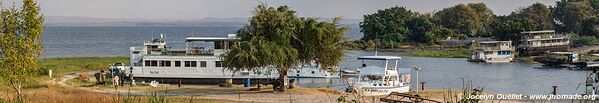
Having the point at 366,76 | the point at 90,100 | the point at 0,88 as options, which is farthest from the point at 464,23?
the point at 90,100

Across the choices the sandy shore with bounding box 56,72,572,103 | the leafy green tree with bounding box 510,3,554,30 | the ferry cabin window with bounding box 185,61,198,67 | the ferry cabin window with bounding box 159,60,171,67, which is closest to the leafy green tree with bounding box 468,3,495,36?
the leafy green tree with bounding box 510,3,554,30

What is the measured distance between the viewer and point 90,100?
19.8 metres

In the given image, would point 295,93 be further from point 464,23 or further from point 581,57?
point 464,23

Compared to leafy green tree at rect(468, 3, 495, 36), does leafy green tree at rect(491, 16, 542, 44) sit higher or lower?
lower

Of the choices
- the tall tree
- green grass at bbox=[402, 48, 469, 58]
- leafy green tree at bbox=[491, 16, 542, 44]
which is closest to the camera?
the tall tree

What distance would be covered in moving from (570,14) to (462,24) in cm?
2007

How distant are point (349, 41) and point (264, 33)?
469 cm

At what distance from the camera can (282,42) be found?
34969 mm

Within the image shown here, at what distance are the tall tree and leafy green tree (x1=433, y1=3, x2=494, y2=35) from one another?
9667 centimetres

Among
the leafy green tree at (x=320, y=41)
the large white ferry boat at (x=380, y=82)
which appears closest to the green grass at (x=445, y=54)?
the large white ferry boat at (x=380, y=82)

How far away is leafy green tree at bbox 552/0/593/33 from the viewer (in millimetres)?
129238

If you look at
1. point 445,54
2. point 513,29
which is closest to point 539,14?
point 513,29

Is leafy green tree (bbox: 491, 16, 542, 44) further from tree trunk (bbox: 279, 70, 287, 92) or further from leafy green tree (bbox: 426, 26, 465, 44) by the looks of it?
tree trunk (bbox: 279, 70, 287, 92)

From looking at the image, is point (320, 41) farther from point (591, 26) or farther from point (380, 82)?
point (591, 26)
